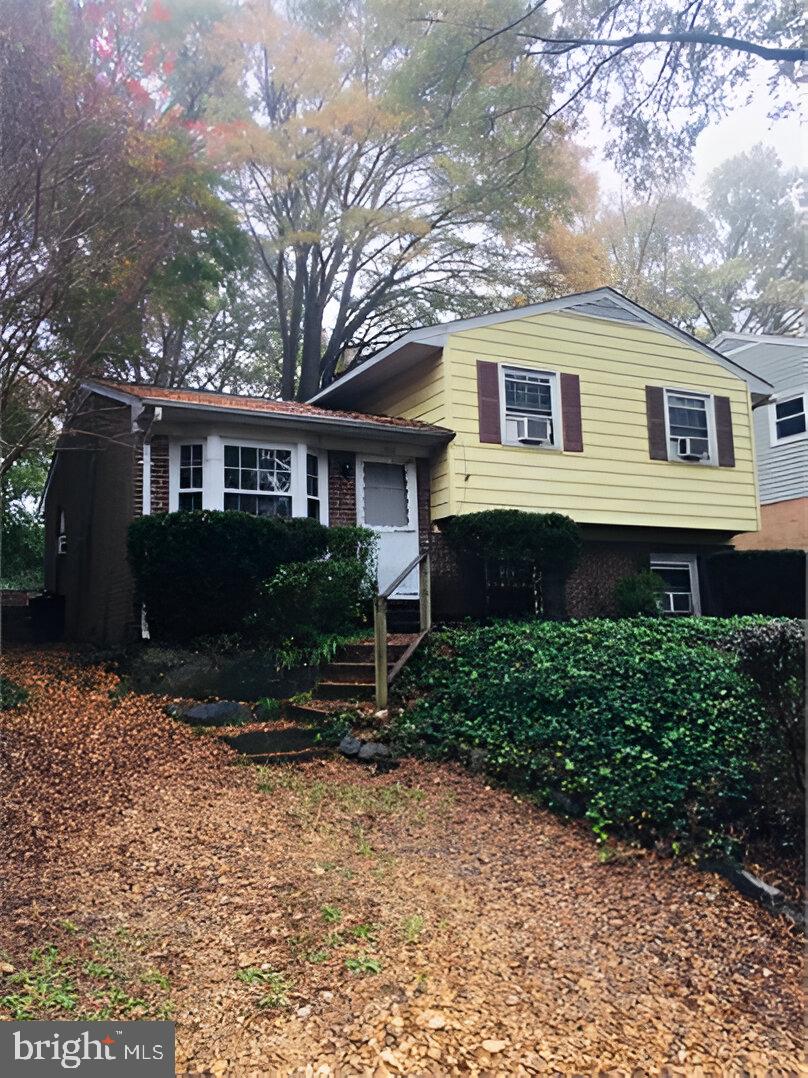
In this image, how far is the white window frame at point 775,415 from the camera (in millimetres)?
17688

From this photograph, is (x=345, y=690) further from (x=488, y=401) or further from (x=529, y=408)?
(x=529, y=408)

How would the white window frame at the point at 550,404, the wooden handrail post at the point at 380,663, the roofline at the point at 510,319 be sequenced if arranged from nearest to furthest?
the wooden handrail post at the point at 380,663 < the roofline at the point at 510,319 < the white window frame at the point at 550,404

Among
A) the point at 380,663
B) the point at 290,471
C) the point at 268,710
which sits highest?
the point at 290,471

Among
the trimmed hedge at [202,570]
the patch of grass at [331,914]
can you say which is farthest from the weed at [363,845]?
the trimmed hedge at [202,570]

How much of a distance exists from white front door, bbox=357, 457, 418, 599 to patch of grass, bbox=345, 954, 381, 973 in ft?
26.7

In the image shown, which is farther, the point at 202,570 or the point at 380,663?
the point at 202,570

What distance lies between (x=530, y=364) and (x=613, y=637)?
244 inches

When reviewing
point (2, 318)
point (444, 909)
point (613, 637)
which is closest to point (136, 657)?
point (2, 318)

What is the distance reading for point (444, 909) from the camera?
14.8 ft

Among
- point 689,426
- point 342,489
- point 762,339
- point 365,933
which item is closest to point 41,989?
point 365,933

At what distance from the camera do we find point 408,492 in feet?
41.3

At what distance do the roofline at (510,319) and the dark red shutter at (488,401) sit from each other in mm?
672

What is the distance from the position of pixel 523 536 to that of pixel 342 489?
277 cm

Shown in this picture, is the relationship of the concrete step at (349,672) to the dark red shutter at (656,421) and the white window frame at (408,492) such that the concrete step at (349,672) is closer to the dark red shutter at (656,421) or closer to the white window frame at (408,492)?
the white window frame at (408,492)
